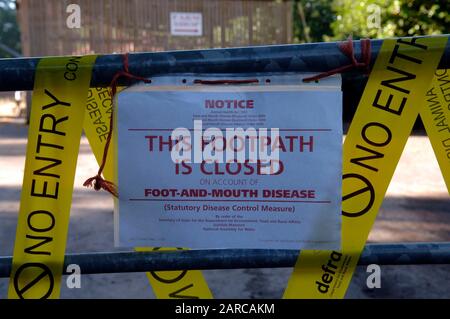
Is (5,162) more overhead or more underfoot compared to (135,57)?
more underfoot

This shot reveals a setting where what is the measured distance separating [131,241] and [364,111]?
0.72m

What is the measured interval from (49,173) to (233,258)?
55 centimetres

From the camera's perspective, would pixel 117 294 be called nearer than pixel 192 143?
No

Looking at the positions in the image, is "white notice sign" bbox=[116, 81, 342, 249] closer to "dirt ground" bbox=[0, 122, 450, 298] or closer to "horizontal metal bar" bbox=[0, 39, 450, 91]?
"horizontal metal bar" bbox=[0, 39, 450, 91]

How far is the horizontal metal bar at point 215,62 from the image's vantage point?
1.45 metres

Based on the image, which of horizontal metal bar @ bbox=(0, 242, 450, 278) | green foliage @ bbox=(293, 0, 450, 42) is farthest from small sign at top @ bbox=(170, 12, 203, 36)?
horizontal metal bar @ bbox=(0, 242, 450, 278)

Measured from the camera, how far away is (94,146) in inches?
67.3

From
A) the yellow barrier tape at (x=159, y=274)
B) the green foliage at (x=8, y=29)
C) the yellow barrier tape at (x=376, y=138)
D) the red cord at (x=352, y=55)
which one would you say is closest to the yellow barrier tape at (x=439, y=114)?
the yellow barrier tape at (x=376, y=138)

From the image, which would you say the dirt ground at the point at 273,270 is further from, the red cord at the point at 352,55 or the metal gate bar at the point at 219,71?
the red cord at the point at 352,55

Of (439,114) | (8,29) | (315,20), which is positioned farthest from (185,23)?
(8,29)

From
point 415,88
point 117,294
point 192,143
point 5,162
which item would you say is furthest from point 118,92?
point 5,162

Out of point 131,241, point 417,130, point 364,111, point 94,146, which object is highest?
point 364,111

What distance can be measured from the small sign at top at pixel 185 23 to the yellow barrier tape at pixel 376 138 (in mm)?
11577

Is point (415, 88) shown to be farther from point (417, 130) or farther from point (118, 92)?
point (417, 130)
